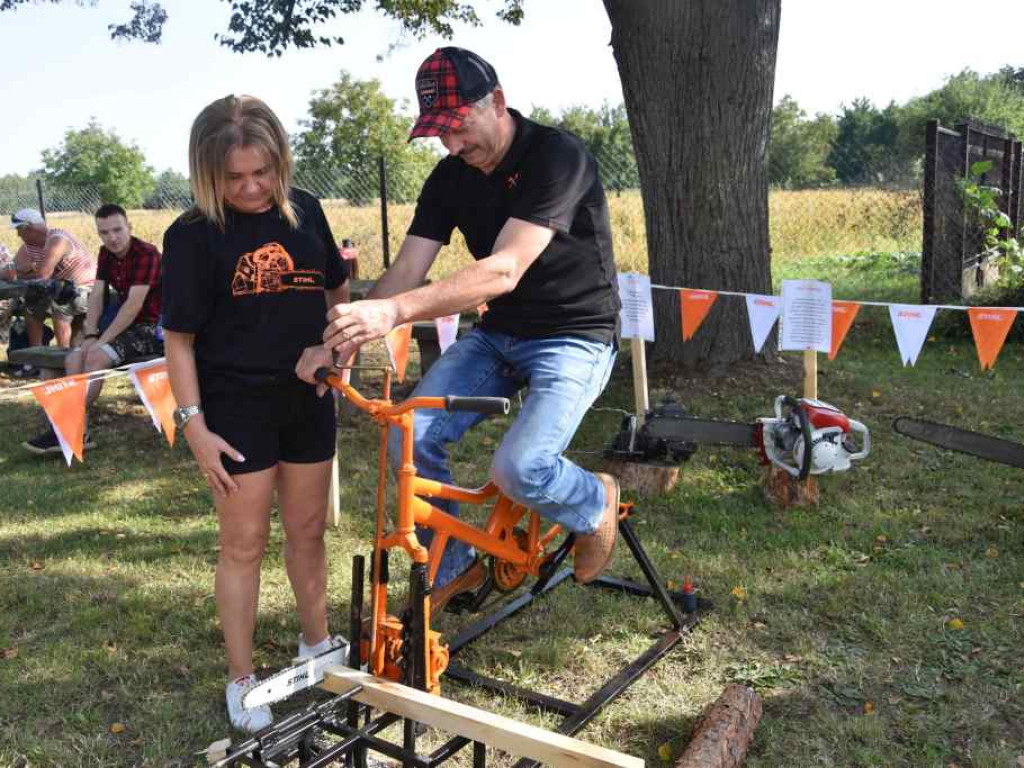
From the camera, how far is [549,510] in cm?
300

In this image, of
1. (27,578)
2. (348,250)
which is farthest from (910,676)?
(348,250)

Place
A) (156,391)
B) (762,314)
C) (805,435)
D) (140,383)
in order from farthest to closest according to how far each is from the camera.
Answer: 1. (762,314)
2. (156,391)
3. (140,383)
4. (805,435)

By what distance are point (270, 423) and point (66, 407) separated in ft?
7.49

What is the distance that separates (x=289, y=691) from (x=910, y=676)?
88.9 inches

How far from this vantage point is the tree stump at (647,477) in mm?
5410

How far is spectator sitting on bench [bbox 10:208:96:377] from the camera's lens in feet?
30.6

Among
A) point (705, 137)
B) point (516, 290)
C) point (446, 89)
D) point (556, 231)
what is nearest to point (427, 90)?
point (446, 89)

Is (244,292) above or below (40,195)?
below

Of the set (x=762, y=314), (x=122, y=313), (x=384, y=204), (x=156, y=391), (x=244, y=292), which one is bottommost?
(x=156, y=391)

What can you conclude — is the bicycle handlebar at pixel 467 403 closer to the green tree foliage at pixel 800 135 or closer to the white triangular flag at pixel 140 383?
the white triangular flag at pixel 140 383

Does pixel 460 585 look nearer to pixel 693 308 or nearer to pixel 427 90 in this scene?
pixel 427 90

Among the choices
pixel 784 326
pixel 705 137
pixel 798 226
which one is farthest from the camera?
pixel 798 226

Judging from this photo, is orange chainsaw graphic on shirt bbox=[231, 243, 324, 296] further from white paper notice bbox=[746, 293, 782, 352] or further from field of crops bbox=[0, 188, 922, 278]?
field of crops bbox=[0, 188, 922, 278]

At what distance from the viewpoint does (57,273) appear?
950 cm
